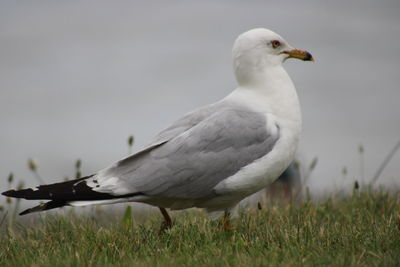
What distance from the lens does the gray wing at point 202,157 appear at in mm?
4781

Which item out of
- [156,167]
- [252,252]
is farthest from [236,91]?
[252,252]

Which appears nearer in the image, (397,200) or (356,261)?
(356,261)

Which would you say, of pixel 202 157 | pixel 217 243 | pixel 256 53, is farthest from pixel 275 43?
pixel 217 243

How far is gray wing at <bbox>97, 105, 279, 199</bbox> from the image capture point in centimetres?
478

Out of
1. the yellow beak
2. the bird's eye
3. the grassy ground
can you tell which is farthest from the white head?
the grassy ground

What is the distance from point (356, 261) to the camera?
12.6ft

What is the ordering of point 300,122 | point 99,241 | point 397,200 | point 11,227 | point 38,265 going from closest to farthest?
1. point 38,265
2. point 99,241
3. point 300,122
4. point 11,227
5. point 397,200

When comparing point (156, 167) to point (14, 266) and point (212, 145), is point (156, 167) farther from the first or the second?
point (14, 266)

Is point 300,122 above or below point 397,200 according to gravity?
above

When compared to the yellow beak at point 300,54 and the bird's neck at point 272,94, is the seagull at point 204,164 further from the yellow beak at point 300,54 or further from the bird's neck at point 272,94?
the yellow beak at point 300,54

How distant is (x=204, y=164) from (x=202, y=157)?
6cm

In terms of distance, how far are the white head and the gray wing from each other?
0.51 metres

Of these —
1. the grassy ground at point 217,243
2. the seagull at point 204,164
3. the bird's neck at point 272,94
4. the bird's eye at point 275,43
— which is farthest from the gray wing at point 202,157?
the bird's eye at point 275,43

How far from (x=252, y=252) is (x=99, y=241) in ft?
3.92
